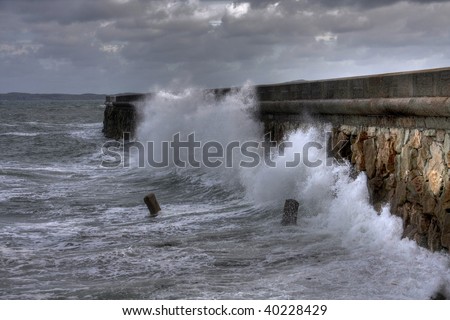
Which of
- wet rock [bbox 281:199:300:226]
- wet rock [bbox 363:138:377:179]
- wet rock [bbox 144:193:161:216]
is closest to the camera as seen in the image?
wet rock [bbox 363:138:377:179]

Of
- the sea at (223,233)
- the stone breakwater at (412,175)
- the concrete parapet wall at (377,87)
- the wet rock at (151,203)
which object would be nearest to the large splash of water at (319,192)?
the sea at (223,233)

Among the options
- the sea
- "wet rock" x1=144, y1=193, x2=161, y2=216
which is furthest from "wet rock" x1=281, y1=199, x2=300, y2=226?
"wet rock" x1=144, y1=193, x2=161, y2=216

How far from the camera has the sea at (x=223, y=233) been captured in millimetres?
6773

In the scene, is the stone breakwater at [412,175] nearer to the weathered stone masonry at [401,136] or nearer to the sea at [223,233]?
the weathered stone masonry at [401,136]

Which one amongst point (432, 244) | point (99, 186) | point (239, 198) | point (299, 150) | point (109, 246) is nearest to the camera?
point (432, 244)

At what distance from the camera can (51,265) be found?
26.4ft

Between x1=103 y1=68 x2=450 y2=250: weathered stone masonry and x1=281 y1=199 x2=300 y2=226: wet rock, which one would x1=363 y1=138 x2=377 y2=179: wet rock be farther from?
x1=281 y1=199 x2=300 y2=226: wet rock

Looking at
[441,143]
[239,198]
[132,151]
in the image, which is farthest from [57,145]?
[441,143]

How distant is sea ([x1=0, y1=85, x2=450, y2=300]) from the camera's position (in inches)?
267

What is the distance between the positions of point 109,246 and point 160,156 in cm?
1314

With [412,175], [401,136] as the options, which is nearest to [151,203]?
[401,136]

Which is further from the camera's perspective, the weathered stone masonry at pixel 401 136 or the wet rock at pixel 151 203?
the wet rock at pixel 151 203

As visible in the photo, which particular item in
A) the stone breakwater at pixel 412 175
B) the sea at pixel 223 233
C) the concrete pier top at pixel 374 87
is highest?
the concrete pier top at pixel 374 87

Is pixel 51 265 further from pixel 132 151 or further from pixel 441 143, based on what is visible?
pixel 132 151
